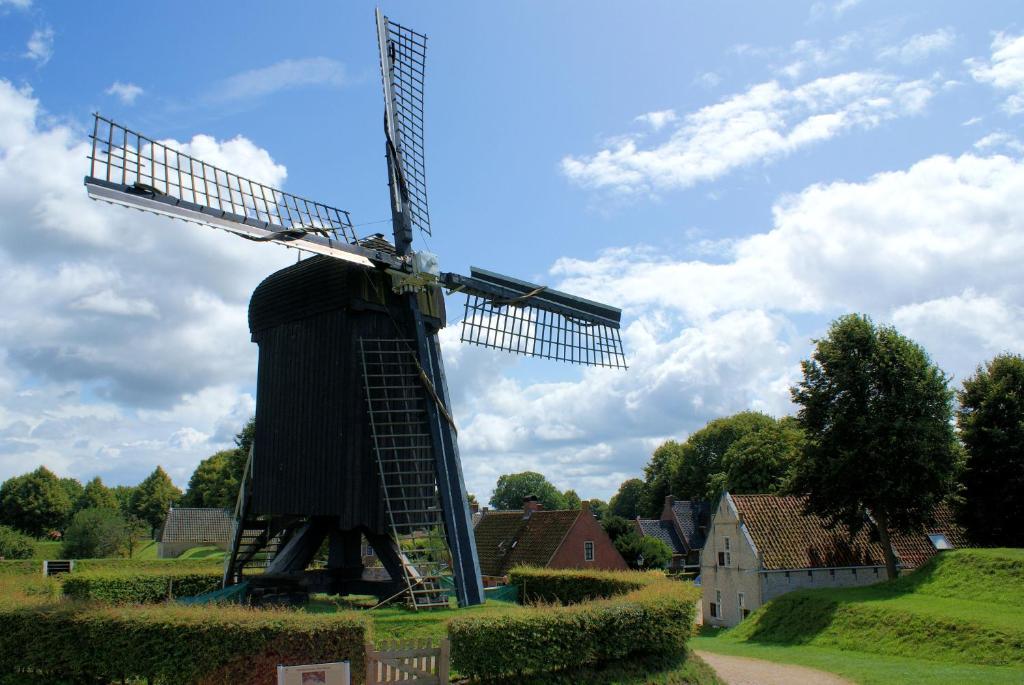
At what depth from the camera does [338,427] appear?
1508 cm

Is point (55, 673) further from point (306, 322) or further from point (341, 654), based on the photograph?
point (306, 322)

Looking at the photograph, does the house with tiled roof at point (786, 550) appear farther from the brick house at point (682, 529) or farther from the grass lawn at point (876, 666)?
the brick house at point (682, 529)

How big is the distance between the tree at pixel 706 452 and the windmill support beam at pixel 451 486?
134 ft

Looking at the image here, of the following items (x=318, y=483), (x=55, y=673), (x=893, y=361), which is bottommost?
(x=55, y=673)

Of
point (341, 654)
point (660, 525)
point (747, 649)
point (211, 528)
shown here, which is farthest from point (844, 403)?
point (211, 528)

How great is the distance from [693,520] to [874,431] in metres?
32.7

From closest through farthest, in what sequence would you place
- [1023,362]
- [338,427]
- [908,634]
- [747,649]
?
[338,427] < [908,634] < [747,649] < [1023,362]

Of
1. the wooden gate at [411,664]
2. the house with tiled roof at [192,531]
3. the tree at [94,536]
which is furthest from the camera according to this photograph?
the house with tiled roof at [192,531]

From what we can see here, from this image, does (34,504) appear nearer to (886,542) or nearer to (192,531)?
(192,531)

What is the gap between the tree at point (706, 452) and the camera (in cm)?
5556

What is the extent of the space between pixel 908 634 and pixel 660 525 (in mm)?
35635

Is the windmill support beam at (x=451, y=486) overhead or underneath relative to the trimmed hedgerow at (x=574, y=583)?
overhead

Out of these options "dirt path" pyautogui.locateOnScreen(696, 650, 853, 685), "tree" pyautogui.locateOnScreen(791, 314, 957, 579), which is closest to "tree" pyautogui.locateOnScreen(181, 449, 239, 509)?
"tree" pyautogui.locateOnScreen(791, 314, 957, 579)

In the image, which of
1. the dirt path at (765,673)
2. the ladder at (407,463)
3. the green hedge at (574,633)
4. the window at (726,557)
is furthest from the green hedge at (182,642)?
the window at (726,557)
